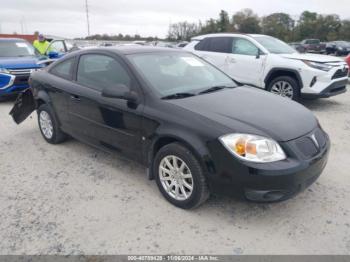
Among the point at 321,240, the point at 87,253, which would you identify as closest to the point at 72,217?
the point at 87,253

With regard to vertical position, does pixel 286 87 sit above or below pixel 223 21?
below

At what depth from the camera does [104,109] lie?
3.81m

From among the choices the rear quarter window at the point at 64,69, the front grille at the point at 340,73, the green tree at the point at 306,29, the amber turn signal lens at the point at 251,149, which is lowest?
the amber turn signal lens at the point at 251,149

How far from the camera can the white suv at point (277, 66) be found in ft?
22.8

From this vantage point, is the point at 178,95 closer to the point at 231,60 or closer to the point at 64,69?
the point at 64,69

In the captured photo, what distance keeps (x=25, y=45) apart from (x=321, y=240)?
966 centimetres

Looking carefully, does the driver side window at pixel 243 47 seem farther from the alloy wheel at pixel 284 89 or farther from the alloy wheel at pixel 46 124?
the alloy wheel at pixel 46 124

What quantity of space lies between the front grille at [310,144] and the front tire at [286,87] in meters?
Result: 4.10

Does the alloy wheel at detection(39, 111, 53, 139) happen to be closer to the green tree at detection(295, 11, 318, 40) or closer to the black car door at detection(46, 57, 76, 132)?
the black car door at detection(46, 57, 76, 132)

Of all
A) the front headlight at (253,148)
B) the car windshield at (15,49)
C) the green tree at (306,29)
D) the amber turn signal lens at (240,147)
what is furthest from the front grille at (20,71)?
the green tree at (306,29)

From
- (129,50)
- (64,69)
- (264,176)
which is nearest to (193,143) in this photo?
(264,176)

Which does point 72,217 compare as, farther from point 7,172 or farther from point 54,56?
point 54,56

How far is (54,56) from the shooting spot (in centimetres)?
1033

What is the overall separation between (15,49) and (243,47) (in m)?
6.49
